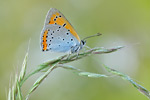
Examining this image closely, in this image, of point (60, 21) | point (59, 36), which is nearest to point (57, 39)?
point (59, 36)

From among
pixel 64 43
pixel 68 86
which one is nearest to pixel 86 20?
pixel 68 86

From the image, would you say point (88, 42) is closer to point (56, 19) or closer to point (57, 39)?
point (57, 39)

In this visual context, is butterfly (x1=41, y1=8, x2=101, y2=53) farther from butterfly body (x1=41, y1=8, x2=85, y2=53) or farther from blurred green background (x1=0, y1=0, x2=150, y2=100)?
Answer: blurred green background (x1=0, y1=0, x2=150, y2=100)

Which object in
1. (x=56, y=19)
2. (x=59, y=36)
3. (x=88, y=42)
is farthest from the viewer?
(x=88, y=42)

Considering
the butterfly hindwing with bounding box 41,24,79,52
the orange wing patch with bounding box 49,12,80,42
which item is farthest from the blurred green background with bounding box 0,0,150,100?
the orange wing patch with bounding box 49,12,80,42

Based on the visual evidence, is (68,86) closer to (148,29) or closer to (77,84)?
(77,84)
